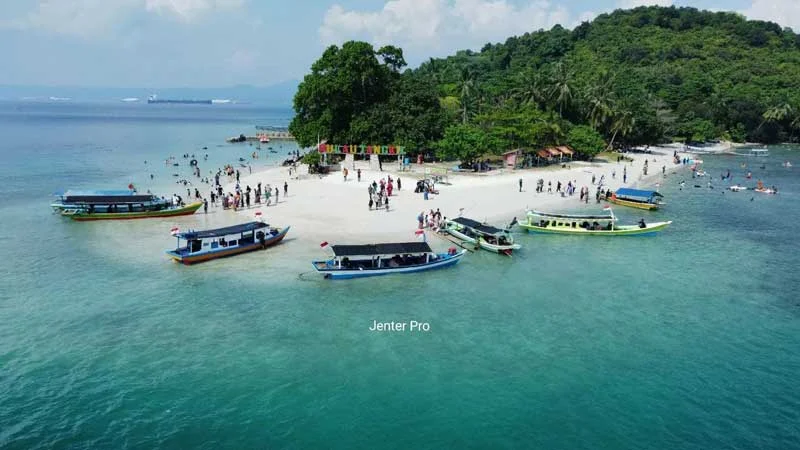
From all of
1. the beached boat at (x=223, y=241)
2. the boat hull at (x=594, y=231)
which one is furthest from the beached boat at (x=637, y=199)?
the beached boat at (x=223, y=241)

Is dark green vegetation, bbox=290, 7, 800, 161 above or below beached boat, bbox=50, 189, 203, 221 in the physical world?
above

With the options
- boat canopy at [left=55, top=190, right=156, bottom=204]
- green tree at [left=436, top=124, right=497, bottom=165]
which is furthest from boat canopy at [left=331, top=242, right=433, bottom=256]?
green tree at [left=436, top=124, right=497, bottom=165]

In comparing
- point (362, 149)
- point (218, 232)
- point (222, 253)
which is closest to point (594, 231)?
point (222, 253)

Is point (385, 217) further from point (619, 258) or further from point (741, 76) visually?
point (741, 76)

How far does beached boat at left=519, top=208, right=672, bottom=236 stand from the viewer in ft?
145

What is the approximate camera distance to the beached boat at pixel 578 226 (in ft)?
145

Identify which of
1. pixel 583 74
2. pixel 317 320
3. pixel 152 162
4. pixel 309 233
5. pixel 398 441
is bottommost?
pixel 398 441

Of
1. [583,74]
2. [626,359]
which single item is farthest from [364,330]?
[583,74]

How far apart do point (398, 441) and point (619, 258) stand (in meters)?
26.1

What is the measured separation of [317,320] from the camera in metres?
27.5

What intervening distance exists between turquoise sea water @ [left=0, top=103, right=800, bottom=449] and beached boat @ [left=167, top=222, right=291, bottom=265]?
3.68 ft

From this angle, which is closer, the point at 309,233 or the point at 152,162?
the point at 309,233

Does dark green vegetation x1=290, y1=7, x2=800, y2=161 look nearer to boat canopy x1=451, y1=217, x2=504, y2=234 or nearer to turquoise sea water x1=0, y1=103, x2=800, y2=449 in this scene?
boat canopy x1=451, y1=217, x2=504, y2=234

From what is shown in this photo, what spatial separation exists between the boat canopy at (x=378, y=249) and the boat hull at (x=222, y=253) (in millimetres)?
7086
